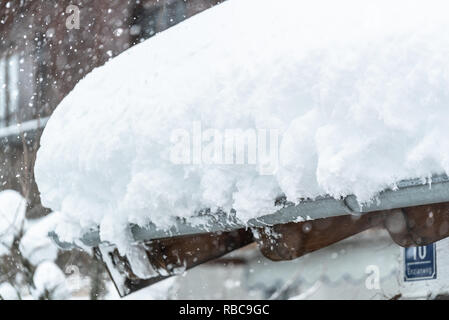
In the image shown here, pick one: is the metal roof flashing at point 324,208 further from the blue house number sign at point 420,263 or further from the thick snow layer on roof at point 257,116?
the blue house number sign at point 420,263

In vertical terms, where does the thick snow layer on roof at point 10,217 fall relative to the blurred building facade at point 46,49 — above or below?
below

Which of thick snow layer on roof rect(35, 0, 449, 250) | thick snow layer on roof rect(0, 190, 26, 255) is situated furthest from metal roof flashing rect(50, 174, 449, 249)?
thick snow layer on roof rect(0, 190, 26, 255)

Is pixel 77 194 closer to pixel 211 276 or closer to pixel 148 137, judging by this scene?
pixel 148 137

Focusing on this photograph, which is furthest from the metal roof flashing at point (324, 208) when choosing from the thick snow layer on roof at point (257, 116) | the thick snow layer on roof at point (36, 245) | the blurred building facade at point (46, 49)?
the thick snow layer on roof at point (36, 245)

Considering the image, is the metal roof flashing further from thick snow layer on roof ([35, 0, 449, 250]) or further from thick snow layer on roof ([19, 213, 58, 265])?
thick snow layer on roof ([19, 213, 58, 265])

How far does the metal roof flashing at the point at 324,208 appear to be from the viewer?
120 cm

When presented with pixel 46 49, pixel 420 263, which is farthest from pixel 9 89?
pixel 420 263

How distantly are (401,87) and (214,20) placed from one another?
1.02m

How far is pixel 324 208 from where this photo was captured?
1.37m

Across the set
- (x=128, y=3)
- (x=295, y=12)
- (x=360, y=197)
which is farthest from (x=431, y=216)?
(x=128, y=3)

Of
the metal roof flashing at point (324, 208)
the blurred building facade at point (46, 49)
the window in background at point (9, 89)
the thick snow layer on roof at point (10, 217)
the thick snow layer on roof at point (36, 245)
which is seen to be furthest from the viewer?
the window in background at point (9, 89)

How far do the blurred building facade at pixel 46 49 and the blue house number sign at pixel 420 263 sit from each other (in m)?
2.08

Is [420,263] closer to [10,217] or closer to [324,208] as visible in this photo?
[324,208]

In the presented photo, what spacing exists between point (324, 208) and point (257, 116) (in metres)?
0.27
